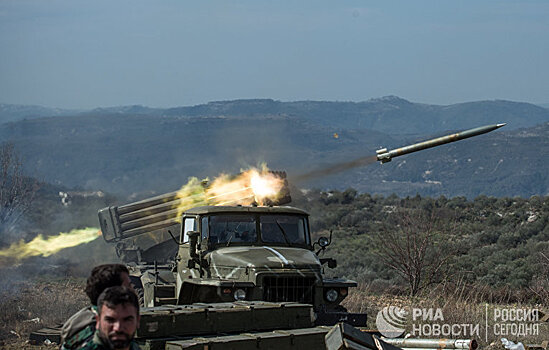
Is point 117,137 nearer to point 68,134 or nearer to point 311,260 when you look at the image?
point 68,134

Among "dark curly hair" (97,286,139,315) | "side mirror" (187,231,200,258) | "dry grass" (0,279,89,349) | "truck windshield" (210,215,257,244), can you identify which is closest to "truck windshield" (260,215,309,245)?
"truck windshield" (210,215,257,244)

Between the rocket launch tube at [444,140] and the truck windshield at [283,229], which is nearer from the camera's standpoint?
the truck windshield at [283,229]

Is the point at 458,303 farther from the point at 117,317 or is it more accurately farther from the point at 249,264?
the point at 117,317

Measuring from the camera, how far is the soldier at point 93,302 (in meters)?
5.86

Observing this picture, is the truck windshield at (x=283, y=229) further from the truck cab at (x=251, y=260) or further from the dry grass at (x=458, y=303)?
the dry grass at (x=458, y=303)

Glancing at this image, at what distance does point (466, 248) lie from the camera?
3175 centimetres

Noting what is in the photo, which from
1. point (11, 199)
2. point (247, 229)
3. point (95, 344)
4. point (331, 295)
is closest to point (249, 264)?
point (247, 229)

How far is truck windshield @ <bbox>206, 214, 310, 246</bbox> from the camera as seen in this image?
46.9ft

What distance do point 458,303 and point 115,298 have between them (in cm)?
1289

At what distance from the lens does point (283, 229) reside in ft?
47.9

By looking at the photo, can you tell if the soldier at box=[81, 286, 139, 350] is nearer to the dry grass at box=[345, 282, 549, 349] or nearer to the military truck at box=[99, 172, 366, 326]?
the military truck at box=[99, 172, 366, 326]

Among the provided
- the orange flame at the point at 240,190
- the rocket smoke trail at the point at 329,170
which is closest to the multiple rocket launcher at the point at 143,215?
the rocket smoke trail at the point at 329,170

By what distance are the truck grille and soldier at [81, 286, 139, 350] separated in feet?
25.6

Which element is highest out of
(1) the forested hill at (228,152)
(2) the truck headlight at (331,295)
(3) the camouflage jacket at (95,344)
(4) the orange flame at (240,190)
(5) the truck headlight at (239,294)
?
(1) the forested hill at (228,152)
